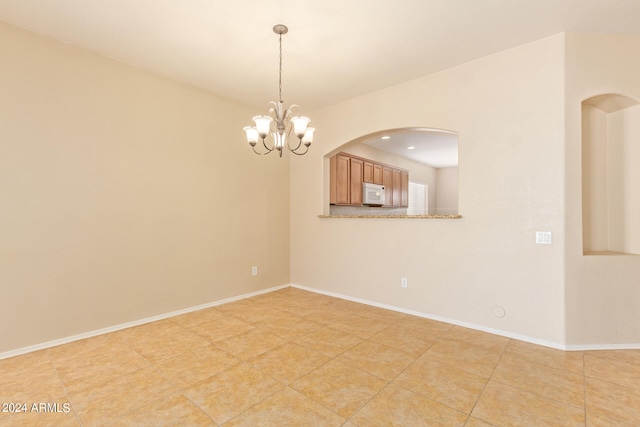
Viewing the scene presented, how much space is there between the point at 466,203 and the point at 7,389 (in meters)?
4.06

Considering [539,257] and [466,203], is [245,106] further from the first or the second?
[539,257]

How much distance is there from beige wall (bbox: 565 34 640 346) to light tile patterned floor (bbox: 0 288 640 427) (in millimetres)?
224

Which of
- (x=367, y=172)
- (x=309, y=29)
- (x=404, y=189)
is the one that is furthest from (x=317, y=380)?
(x=404, y=189)

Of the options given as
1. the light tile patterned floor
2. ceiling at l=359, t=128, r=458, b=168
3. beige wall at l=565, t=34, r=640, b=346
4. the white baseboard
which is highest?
ceiling at l=359, t=128, r=458, b=168

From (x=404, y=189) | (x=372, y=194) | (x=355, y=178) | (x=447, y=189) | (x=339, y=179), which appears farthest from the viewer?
(x=447, y=189)

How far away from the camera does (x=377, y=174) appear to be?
6.19 meters

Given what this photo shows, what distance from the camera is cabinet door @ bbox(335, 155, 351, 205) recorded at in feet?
16.5

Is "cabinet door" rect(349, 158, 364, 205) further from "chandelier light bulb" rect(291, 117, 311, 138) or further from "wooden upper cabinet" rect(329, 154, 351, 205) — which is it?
"chandelier light bulb" rect(291, 117, 311, 138)

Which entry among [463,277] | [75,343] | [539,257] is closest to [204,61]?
[75,343]

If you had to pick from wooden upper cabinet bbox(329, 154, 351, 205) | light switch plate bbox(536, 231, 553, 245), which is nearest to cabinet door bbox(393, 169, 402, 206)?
wooden upper cabinet bbox(329, 154, 351, 205)

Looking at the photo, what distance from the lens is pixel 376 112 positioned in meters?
3.85

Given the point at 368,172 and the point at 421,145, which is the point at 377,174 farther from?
the point at 421,145

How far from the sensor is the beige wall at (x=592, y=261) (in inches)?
102

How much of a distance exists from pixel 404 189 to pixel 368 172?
2.01m
